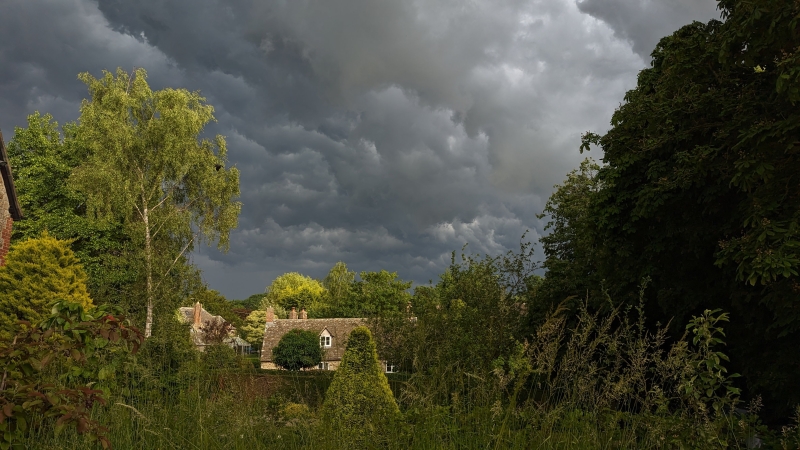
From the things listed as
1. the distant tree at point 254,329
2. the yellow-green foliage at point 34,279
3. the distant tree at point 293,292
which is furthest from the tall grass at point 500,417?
the distant tree at point 293,292

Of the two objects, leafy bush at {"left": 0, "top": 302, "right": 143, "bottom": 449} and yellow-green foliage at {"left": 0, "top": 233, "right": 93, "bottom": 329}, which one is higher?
yellow-green foliage at {"left": 0, "top": 233, "right": 93, "bottom": 329}

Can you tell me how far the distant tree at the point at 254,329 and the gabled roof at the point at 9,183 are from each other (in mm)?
45385

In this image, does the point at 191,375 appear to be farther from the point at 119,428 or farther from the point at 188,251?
the point at 188,251

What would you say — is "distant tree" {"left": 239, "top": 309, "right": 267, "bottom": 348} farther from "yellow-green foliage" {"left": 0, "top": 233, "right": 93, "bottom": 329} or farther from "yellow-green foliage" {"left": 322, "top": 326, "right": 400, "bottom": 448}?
"yellow-green foliage" {"left": 322, "top": 326, "right": 400, "bottom": 448}

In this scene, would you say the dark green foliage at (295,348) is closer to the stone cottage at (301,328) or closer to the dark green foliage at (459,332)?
the stone cottage at (301,328)

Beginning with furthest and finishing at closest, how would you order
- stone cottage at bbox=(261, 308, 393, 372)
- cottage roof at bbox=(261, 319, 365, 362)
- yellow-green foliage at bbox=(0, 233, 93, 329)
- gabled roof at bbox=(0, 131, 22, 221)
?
cottage roof at bbox=(261, 319, 365, 362) → stone cottage at bbox=(261, 308, 393, 372) → yellow-green foliage at bbox=(0, 233, 93, 329) → gabled roof at bbox=(0, 131, 22, 221)

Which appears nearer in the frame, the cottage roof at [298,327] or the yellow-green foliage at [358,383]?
the yellow-green foliage at [358,383]

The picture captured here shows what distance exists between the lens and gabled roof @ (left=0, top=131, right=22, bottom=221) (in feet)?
76.6

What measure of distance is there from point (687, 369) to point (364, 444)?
8.26 ft

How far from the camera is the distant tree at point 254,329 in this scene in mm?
68812

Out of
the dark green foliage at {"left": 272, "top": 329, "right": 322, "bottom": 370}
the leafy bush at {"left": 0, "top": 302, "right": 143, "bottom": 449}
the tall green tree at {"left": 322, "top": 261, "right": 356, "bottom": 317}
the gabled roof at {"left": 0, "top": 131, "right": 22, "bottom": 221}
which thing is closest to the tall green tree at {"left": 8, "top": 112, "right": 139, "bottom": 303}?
the gabled roof at {"left": 0, "top": 131, "right": 22, "bottom": 221}

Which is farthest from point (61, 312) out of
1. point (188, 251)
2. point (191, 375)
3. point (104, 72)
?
point (104, 72)

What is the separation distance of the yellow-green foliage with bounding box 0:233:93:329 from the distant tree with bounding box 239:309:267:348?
43.4 m

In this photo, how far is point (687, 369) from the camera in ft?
14.4
